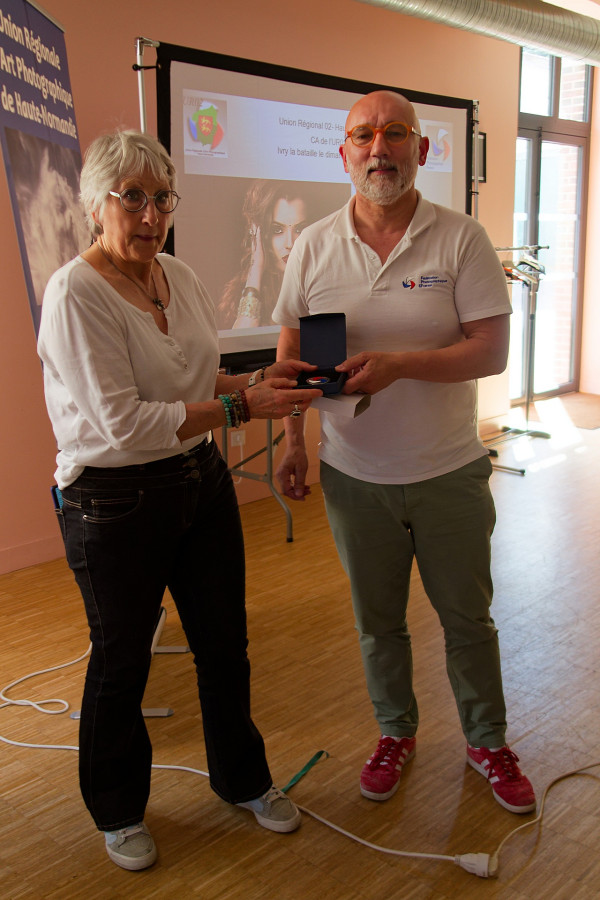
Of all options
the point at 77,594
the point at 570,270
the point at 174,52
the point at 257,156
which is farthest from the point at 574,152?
the point at 77,594

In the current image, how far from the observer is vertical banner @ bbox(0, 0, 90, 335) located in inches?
84.4

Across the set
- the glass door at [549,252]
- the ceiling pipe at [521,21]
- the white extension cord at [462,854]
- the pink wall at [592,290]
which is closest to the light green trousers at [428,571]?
the white extension cord at [462,854]

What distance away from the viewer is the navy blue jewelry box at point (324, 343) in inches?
71.3

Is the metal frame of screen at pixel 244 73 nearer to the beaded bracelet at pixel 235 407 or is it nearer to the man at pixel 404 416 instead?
the man at pixel 404 416

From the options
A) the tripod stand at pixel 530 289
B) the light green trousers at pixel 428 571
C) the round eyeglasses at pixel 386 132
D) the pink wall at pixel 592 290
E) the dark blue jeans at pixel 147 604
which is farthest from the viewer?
the pink wall at pixel 592 290

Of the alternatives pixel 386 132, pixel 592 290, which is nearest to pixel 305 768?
pixel 386 132

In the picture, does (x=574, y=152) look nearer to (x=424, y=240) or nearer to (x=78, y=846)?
(x=424, y=240)

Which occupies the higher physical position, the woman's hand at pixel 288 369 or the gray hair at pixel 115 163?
the gray hair at pixel 115 163

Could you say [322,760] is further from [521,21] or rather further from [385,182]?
[521,21]

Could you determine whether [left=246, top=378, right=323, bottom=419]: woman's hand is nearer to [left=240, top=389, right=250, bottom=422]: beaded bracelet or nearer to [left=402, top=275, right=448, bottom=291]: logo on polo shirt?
[left=240, top=389, right=250, bottom=422]: beaded bracelet

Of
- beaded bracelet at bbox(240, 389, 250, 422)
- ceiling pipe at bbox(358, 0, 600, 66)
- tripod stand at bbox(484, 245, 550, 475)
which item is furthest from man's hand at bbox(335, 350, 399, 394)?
tripod stand at bbox(484, 245, 550, 475)

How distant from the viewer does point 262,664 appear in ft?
9.29

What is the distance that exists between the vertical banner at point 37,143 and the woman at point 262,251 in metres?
1.39

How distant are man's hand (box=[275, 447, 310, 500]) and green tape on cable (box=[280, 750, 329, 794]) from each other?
29.8 inches
